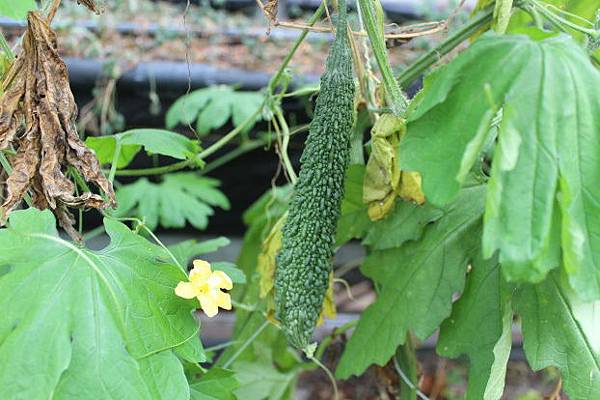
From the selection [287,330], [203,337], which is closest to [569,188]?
[287,330]

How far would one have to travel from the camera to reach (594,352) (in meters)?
1.00

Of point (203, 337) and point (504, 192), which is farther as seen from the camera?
point (203, 337)

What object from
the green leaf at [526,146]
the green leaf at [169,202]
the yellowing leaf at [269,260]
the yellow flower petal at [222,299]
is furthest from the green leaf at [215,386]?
the green leaf at [169,202]

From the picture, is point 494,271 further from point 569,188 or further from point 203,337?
point 203,337

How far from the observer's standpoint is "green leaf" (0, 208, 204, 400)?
81 centimetres

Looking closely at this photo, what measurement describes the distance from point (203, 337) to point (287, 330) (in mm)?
1519

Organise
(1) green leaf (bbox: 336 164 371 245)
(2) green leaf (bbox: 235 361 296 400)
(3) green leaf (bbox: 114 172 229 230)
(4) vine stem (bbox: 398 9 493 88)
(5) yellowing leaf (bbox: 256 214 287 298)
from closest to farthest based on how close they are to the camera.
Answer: (4) vine stem (bbox: 398 9 493 88)
(5) yellowing leaf (bbox: 256 214 287 298)
(1) green leaf (bbox: 336 164 371 245)
(2) green leaf (bbox: 235 361 296 400)
(3) green leaf (bbox: 114 172 229 230)

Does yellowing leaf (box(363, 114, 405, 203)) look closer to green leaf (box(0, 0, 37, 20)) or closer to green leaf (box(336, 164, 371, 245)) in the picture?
green leaf (box(336, 164, 371, 245))

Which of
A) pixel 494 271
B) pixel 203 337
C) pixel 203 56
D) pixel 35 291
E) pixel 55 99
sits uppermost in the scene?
pixel 55 99

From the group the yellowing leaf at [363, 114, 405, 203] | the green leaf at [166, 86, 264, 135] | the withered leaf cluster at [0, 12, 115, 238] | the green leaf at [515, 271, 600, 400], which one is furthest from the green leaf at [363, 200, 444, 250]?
the green leaf at [166, 86, 264, 135]

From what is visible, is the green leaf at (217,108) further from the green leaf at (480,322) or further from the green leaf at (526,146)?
the green leaf at (526,146)

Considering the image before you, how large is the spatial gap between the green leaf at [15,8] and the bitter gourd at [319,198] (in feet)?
1.28

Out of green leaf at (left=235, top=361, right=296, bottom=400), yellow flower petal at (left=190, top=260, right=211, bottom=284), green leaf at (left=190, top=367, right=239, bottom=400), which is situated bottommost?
green leaf at (left=235, top=361, right=296, bottom=400)

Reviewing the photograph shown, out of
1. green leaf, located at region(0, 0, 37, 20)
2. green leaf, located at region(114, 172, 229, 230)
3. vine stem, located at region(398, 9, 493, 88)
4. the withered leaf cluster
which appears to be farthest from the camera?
green leaf, located at region(114, 172, 229, 230)
